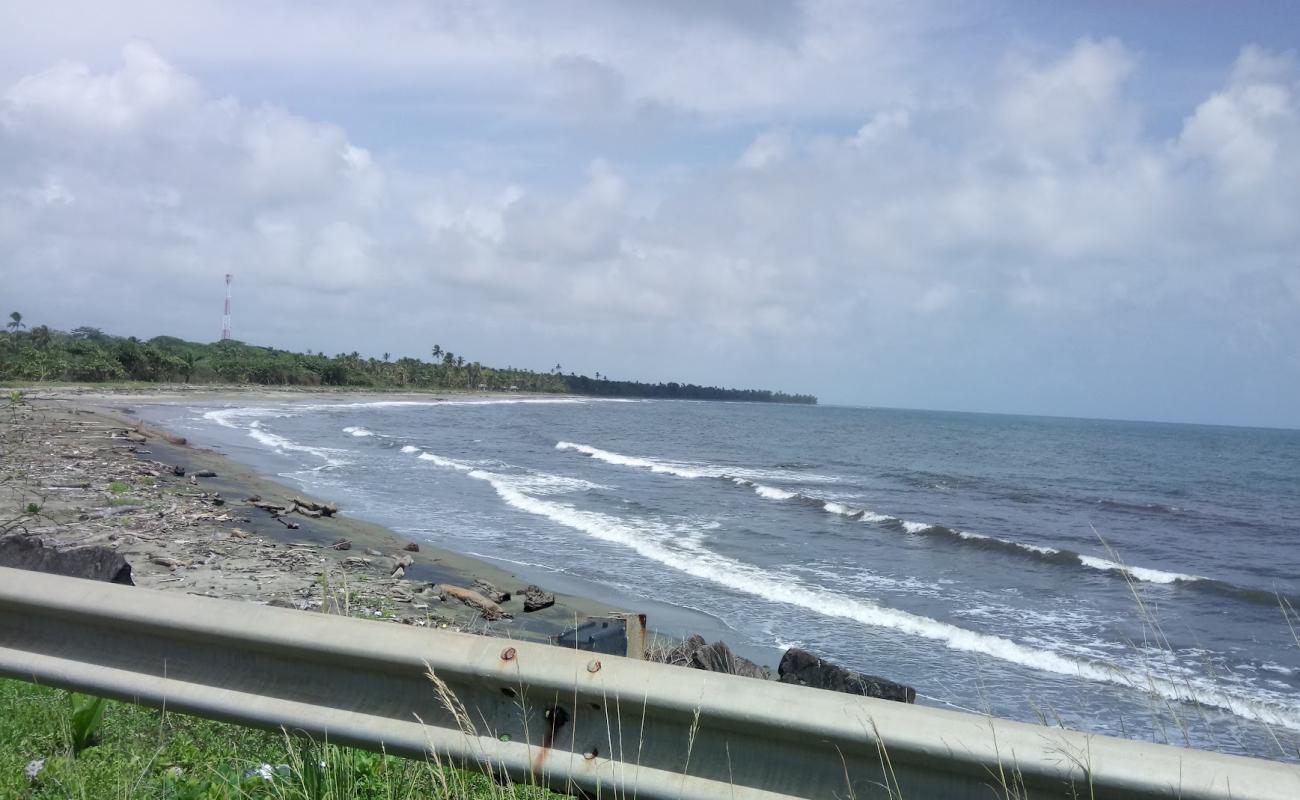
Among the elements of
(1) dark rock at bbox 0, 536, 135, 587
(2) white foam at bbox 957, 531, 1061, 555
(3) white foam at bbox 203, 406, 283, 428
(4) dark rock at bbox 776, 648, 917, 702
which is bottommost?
(3) white foam at bbox 203, 406, 283, 428

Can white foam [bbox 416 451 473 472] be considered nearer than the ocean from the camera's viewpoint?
No

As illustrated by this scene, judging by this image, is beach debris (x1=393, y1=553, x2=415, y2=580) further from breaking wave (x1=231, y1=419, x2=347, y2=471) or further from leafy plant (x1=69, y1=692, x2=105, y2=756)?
breaking wave (x1=231, y1=419, x2=347, y2=471)

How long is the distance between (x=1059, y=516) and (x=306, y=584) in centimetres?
2602

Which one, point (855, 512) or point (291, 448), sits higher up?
point (855, 512)

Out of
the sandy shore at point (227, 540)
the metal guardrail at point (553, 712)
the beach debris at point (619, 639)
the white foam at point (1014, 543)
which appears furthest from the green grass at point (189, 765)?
the white foam at point (1014, 543)

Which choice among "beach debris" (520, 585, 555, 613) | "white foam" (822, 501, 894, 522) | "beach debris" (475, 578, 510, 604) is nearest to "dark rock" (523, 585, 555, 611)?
"beach debris" (520, 585, 555, 613)

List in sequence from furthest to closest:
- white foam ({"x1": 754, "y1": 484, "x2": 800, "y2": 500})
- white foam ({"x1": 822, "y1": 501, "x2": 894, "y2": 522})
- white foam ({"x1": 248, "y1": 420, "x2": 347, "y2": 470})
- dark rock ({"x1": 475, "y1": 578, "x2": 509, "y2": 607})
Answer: white foam ({"x1": 248, "y1": 420, "x2": 347, "y2": 470}) < white foam ({"x1": 754, "y1": 484, "x2": 800, "y2": 500}) < white foam ({"x1": 822, "y1": 501, "x2": 894, "y2": 522}) < dark rock ({"x1": 475, "y1": 578, "x2": 509, "y2": 607})

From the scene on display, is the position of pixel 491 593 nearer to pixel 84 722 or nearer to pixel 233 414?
pixel 84 722

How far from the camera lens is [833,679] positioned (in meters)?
7.14

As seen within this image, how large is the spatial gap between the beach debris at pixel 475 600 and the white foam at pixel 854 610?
4.91 m

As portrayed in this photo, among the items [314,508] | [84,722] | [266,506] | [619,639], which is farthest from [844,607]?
[84,722]

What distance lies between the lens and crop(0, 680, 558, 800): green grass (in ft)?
9.13

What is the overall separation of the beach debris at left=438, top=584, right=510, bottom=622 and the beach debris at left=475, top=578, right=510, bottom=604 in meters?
0.25

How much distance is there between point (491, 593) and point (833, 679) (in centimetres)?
834
